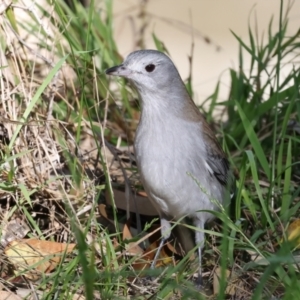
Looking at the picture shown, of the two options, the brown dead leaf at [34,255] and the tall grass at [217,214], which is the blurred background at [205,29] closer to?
the tall grass at [217,214]

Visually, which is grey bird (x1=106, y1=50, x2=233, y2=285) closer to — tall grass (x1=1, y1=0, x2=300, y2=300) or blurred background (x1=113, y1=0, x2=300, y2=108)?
tall grass (x1=1, y1=0, x2=300, y2=300)

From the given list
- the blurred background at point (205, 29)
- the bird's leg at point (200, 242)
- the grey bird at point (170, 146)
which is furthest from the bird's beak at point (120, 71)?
the blurred background at point (205, 29)

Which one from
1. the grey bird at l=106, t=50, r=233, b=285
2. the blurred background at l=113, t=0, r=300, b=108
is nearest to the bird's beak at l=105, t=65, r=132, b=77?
the grey bird at l=106, t=50, r=233, b=285

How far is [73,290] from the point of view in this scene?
2.99 metres

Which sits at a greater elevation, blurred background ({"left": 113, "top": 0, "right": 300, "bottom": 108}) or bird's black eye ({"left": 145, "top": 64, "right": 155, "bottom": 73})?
blurred background ({"left": 113, "top": 0, "right": 300, "bottom": 108})

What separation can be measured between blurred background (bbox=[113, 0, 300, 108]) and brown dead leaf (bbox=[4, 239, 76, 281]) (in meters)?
2.82

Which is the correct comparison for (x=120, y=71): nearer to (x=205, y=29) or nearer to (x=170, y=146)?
(x=170, y=146)

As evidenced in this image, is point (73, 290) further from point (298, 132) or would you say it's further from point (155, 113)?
point (298, 132)

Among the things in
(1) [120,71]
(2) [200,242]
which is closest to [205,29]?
(1) [120,71]

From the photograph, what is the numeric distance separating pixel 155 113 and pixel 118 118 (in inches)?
42.0

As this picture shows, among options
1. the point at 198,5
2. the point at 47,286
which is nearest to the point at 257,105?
the point at 47,286

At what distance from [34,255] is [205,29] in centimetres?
415

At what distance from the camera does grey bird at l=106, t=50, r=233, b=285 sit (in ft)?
11.9

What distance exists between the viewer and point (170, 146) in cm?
362
